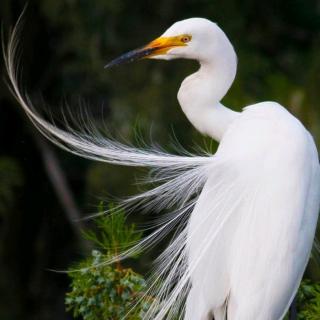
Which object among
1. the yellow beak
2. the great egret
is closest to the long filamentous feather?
the great egret

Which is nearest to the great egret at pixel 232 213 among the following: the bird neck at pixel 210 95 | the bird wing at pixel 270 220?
the bird wing at pixel 270 220

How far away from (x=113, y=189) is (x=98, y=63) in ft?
3.05

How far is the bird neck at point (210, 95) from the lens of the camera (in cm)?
355

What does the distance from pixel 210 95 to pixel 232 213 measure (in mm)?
457

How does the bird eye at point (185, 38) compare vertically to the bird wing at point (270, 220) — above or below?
above

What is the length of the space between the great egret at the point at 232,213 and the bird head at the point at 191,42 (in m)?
0.01

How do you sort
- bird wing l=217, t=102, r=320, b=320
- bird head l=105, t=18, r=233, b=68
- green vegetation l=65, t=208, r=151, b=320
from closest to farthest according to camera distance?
bird wing l=217, t=102, r=320, b=320 < green vegetation l=65, t=208, r=151, b=320 < bird head l=105, t=18, r=233, b=68

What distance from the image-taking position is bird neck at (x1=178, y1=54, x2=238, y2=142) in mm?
3555

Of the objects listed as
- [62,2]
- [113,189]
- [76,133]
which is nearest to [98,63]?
[62,2]

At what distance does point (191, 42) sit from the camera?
3520 mm

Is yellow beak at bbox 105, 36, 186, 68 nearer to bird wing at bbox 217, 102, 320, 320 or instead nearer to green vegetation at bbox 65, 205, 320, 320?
bird wing at bbox 217, 102, 320, 320

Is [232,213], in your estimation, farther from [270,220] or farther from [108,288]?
[108,288]

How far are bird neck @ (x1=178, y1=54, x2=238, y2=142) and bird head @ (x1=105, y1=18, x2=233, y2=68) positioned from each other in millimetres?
45

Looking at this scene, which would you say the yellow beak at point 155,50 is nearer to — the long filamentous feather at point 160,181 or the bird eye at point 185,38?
the bird eye at point 185,38
